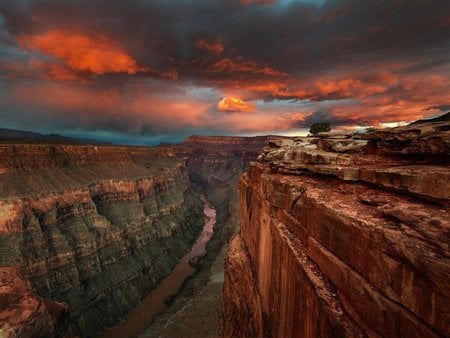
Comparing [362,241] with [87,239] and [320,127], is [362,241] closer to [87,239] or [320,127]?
[320,127]

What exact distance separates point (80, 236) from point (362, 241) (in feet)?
152

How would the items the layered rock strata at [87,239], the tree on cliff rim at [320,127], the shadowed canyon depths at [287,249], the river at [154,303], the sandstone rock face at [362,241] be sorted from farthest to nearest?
the tree on cliff rim at [320,127] < the layered rock strata at [87,239] < the river at [154,303] < the shadowed canyon depths at [287,249] < the sandstone rock face at [362,241]

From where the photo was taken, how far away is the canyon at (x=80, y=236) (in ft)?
94.9

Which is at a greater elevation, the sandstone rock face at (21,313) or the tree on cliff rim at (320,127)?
the tree on cliff rim at (320,127)

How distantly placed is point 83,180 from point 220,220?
46.1m

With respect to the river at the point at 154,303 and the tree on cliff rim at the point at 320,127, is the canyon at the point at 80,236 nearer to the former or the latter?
the river at the point at 154,303

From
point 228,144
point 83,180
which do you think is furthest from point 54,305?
point 228,144

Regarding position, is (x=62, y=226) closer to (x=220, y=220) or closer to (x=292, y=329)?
(x=292, y=329)

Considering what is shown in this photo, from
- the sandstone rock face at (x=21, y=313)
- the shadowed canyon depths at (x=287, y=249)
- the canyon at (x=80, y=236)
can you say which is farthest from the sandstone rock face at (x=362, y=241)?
the canyon at (x=80, y=236)

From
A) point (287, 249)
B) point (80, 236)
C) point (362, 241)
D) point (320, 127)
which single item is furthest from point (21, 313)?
point (320, 127)

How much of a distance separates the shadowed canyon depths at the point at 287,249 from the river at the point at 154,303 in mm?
1397

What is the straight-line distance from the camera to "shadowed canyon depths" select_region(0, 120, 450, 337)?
664cm

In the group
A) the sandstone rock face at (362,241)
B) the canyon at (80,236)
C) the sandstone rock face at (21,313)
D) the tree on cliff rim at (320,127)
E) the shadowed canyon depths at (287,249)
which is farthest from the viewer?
the tree on cliff rim at (320,127)

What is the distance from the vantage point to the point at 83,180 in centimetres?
5422
